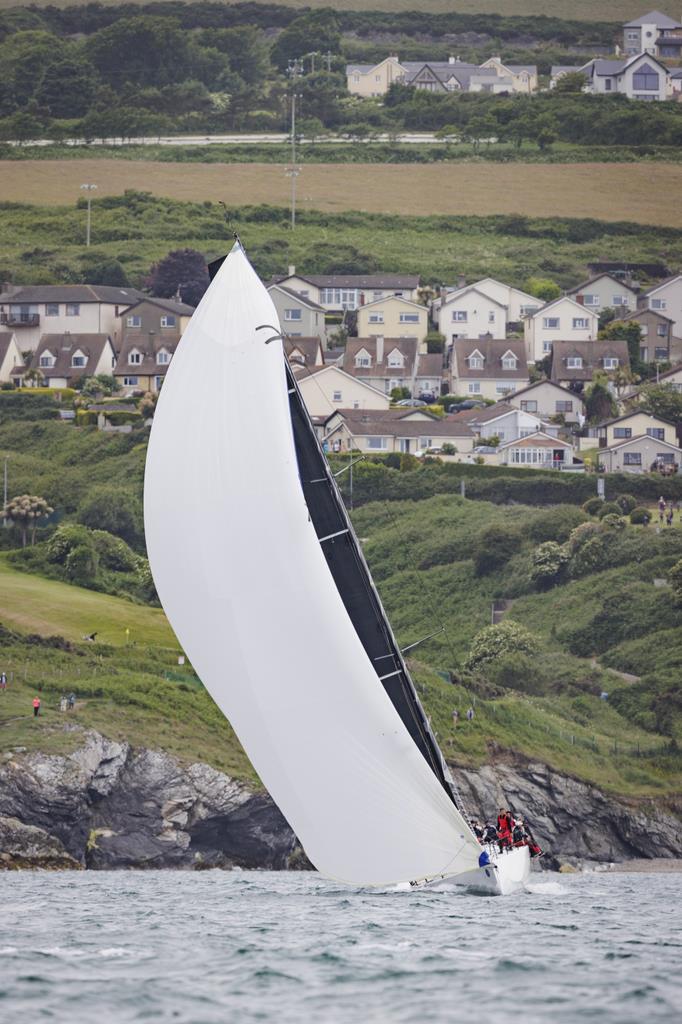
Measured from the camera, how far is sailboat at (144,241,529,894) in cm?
2711

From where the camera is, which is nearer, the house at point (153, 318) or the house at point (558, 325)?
the house at point (153, 318)

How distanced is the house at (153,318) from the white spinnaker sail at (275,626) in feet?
284

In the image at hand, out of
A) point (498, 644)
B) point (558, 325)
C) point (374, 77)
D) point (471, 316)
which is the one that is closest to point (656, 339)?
point (558, 325)

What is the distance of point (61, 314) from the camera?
117688 millimetres

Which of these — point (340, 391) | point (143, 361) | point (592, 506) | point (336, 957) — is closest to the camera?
point (336, 957)

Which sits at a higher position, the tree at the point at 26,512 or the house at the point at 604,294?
the house at the point at 604,294

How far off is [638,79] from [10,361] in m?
92.9

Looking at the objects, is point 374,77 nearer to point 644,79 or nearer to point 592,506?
point 644,79

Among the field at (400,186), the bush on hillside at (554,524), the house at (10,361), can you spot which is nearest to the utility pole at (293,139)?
the field at (400,186)

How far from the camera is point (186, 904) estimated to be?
108ft

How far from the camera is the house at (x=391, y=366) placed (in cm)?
10988

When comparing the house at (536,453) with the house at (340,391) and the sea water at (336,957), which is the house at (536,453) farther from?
the sea water at (336,957)

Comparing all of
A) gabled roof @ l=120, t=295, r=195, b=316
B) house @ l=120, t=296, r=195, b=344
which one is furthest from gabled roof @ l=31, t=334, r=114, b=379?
gabled roof @ l=120, t=295, r=195, b=316

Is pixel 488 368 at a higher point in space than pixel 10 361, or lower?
lower
